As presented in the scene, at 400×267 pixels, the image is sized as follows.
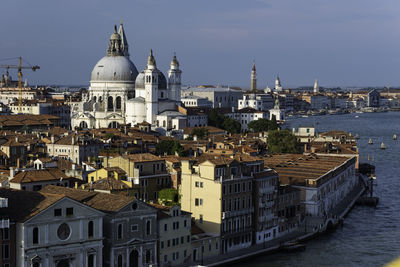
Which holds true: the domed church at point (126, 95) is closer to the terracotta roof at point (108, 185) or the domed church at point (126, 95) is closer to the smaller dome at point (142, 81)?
the smaller dome at point (142, 81)

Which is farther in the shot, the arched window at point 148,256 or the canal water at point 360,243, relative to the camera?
the canal water at point 360,243

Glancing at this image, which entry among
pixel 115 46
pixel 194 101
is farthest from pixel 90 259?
pixel 194 101

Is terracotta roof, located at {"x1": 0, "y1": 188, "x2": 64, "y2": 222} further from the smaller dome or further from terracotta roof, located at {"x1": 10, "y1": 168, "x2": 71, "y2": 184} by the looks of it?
the smaller dome

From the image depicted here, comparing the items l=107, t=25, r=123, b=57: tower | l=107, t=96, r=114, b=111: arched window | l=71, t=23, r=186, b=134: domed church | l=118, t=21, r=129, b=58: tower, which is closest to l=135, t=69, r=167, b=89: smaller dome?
l=71, t=23, r=186, b=134: domed church

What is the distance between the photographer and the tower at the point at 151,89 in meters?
30.5

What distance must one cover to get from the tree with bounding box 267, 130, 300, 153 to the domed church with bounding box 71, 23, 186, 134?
26.1 feet

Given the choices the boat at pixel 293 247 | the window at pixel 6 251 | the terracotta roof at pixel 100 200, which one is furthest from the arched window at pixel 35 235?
the boat at pixel 293 247

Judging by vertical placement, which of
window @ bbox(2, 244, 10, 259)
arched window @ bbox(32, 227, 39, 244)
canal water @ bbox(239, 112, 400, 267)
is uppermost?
arched window @ bbox(32, 227, 39, 244)

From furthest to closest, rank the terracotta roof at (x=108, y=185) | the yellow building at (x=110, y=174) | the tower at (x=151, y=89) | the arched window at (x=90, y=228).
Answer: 1. the tower at (x=151, y=89)
2. the yellow building at (x=110, y=174)
3. the terracotta roof at (x=108, y=185)
4. the arched window at (x=90, y=228)

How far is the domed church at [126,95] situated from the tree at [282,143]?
26.1 feet

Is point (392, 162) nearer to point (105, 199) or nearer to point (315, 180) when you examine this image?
point (315, 180)

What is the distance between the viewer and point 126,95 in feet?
106

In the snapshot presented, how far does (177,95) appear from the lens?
3291 cm

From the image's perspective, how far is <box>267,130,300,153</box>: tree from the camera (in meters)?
21.8
